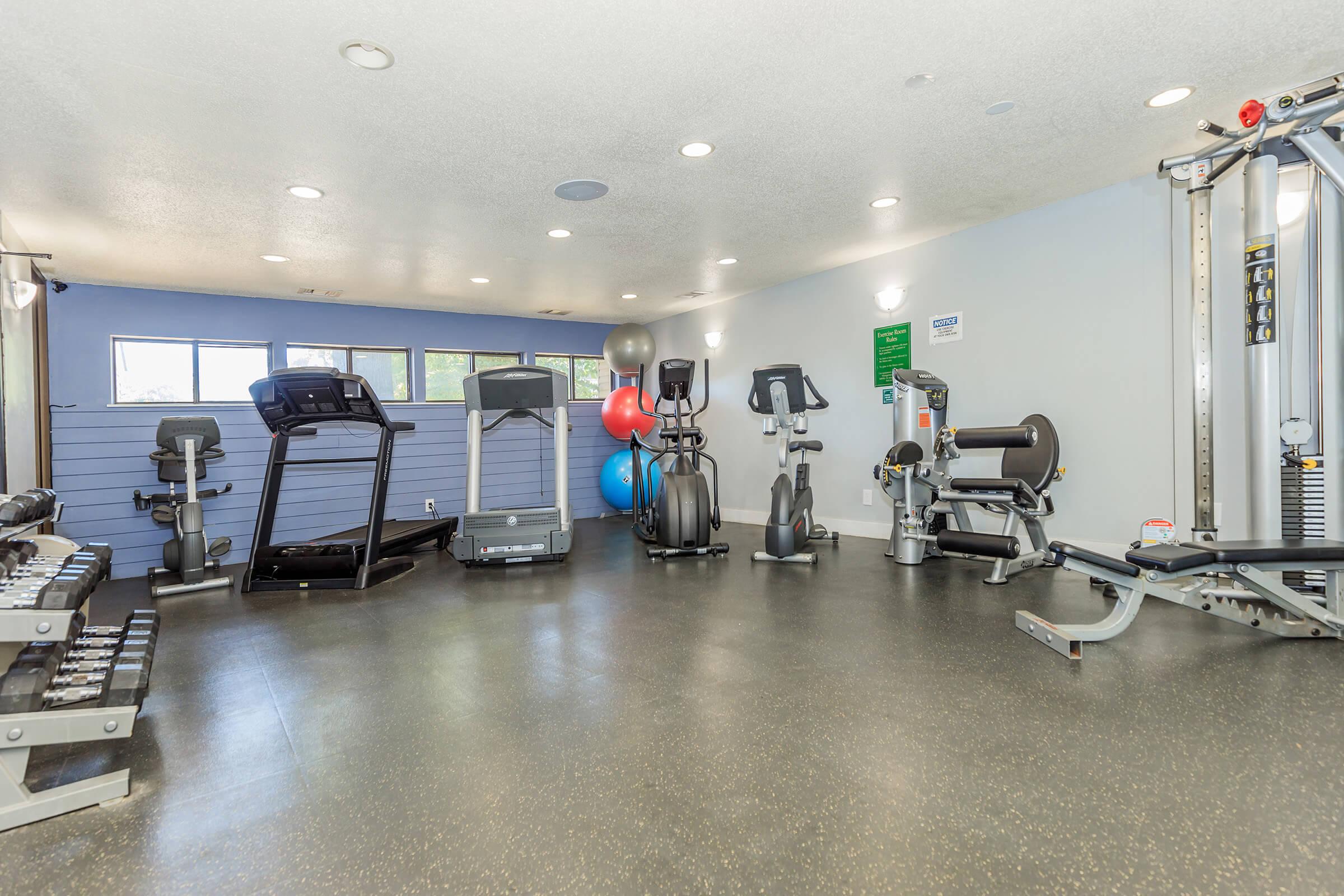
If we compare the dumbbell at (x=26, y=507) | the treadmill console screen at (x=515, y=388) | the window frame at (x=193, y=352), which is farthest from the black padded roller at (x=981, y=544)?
the window frame at (x=193, y=352)

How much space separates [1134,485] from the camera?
4.05 metres

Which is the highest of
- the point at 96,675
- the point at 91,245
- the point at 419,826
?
the point at 91,245

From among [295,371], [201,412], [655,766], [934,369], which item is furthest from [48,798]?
[934,369]

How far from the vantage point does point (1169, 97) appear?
2936 millimetres

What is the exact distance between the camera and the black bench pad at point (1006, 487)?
388cm

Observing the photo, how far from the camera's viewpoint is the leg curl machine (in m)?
Result: 3.92

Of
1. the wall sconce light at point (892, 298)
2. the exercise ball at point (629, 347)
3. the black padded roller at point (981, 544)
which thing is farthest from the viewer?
the exercise ball at point (629, 347)

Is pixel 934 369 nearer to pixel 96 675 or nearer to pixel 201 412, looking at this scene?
pixel 96 675

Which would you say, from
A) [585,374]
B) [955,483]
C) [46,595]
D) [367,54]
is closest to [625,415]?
[585,374]

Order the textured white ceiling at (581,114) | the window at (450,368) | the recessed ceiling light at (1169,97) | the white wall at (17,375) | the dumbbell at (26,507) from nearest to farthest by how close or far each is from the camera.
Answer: the dumbbell at (26,507)
the textured white ceiling at (581,114)
the recessed ceiling light at (1169,97)
the white wall at (17,375)
the window at (450,368)

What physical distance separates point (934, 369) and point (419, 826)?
4.85 metres

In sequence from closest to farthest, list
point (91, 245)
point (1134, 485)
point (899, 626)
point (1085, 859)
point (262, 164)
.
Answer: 1. point (1085, 859)
2. point (899, 626)
3. point (262, 164)
4. point (1134, 485)
5. point (91, 245)

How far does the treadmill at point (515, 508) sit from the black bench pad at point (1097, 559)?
→ 10.9ft

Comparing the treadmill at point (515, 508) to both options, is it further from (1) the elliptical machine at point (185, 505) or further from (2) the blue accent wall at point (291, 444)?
(2) the blue accent wall at point (291, 444)
